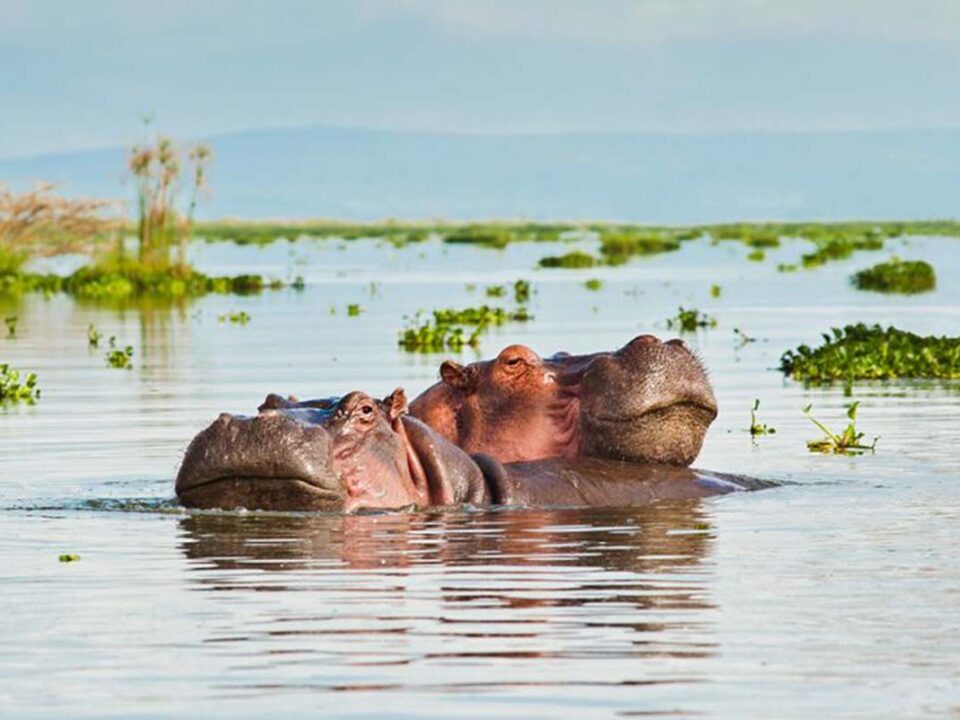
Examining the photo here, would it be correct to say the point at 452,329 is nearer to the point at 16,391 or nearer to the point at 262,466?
the point at 16,391

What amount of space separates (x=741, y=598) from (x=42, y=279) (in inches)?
1398

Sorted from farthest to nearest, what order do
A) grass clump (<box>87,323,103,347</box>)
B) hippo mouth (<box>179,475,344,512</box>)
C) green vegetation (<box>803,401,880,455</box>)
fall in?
grass clump (<box>87,323,103,347</box>), green vegetation (<box>803,401,880,455</box>), hippo mouth (<box>179,475,344,512</box>)

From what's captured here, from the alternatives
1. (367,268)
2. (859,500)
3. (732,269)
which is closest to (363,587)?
(859,500)

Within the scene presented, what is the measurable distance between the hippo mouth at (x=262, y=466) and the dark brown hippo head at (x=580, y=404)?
120 centimetres

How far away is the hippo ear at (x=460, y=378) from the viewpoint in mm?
11625

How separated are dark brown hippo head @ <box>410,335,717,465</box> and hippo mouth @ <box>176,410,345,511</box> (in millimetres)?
1202

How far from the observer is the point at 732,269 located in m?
53.1

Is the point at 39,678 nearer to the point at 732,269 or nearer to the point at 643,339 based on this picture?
the point at 643,339

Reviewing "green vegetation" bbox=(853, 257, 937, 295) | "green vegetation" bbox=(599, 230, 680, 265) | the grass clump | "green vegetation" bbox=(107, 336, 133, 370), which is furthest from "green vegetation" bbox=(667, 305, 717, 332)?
"green vegetation" bbox=(599, 230, 680, 265)

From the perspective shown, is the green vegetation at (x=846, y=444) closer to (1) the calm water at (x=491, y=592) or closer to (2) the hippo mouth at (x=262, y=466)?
(1) the calm water at (x=491, y=592)

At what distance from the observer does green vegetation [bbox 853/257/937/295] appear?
128 feet

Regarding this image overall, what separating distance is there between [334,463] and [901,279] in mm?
29644

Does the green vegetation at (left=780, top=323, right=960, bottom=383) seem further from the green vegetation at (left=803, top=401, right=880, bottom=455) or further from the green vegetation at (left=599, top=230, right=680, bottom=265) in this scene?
the green vegetation at (left=599, top=230, right=680, bottom=265)

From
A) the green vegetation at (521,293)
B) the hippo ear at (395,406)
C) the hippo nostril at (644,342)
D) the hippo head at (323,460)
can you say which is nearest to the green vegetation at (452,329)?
the green vegetation at (521,293)
